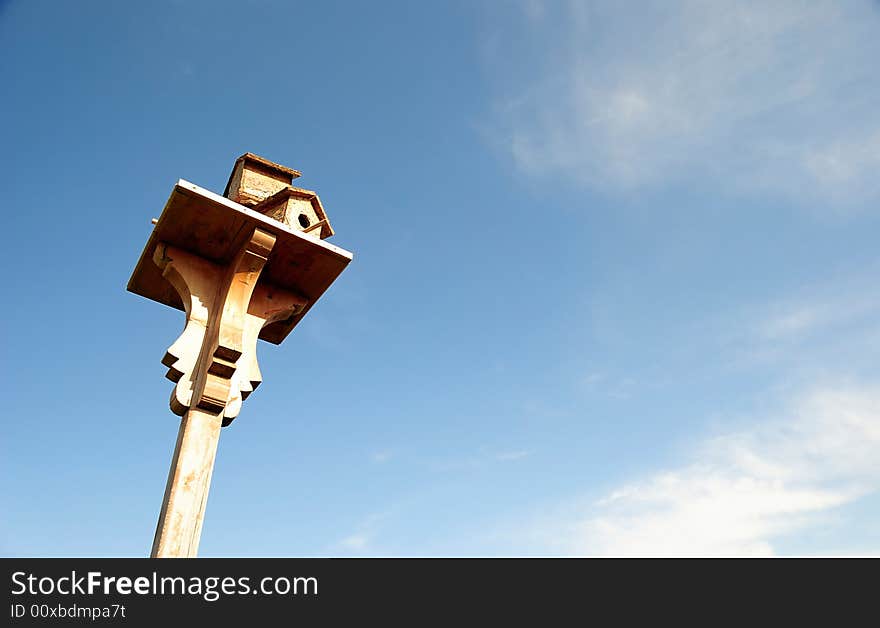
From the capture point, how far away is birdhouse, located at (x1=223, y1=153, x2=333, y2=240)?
5703mm

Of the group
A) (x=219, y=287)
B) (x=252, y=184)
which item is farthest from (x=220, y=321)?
(x=252, y=184)

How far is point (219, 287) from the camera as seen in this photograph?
5.34 meters

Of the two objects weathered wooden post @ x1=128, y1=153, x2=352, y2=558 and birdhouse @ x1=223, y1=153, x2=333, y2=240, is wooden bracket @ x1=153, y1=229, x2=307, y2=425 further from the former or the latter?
birdhouse @ x1=223, y1=153, x2=333, y2=240

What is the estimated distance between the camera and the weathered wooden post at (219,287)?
435 centimetres

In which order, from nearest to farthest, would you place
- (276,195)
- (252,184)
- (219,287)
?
1. (219,287)
2. (276,195)
3. (252,184)

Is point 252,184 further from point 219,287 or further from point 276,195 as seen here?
point 219,287

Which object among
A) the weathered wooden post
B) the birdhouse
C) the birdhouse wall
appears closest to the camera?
the weathered wooden post

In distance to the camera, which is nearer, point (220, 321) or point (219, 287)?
point (220, 321)

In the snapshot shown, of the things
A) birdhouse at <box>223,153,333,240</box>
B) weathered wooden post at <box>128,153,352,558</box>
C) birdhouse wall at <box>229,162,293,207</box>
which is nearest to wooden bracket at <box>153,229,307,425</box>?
weathered wooden post at <box>128,153,352,558</box>

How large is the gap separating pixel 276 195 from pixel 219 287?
927mm

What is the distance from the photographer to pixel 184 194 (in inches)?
192
